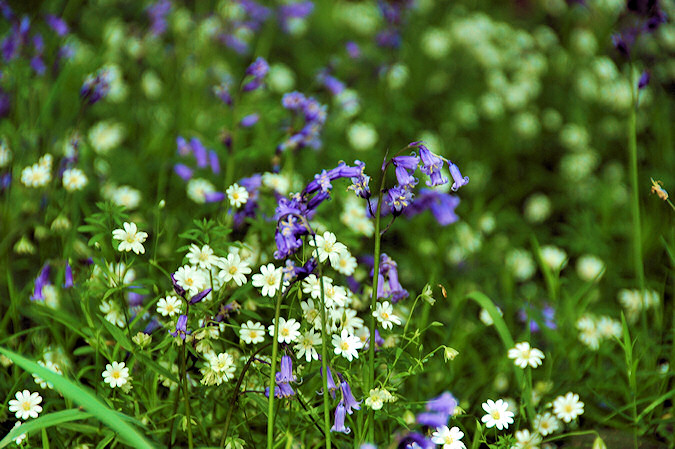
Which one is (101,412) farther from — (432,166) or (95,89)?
(95,89)

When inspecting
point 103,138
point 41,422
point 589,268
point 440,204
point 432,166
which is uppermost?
point 432,166

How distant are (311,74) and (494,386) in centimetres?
311

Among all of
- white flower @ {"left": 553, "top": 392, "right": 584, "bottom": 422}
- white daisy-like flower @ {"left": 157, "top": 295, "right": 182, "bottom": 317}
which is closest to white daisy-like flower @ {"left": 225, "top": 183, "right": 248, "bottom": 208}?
white daisy-like flower @ {"left": 157, "top": 295, "right": 182, "bottom": 317}

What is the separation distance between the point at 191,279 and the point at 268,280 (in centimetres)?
21

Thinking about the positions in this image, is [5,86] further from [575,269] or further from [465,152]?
[575,269]

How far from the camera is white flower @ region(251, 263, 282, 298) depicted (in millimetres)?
1765

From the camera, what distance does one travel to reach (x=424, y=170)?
174 centimetres

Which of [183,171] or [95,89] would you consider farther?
[183,171]

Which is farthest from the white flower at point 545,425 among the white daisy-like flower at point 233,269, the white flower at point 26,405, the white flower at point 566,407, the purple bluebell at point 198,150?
the purple bluebell at point 198,150

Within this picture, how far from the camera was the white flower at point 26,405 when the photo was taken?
1.80m

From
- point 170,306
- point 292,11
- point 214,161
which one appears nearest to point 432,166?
point 170,306

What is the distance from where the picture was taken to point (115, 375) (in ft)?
5.94

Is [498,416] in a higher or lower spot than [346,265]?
lower

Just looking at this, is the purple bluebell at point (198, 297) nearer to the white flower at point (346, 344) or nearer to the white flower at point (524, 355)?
the white flower at point (346, 344)
